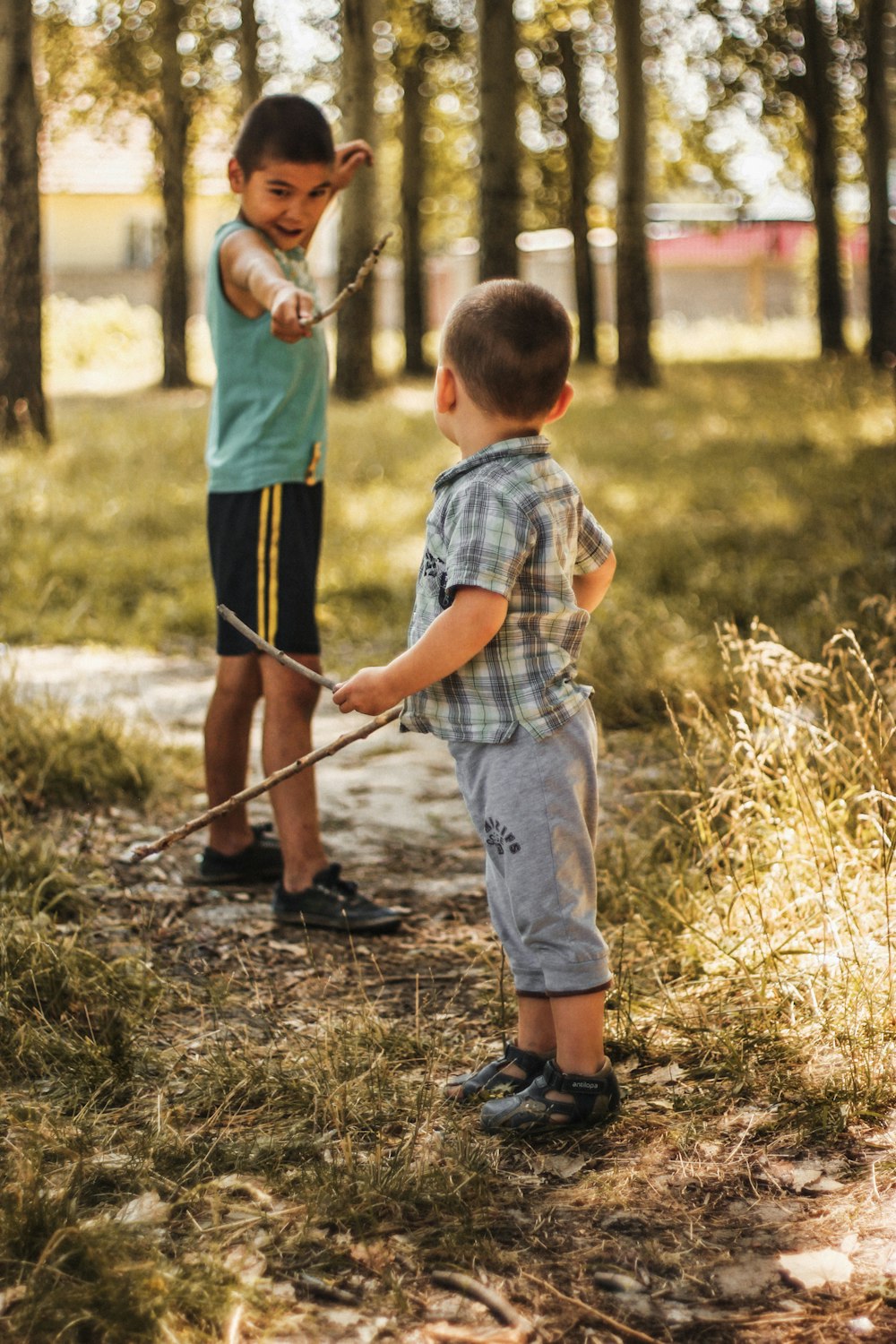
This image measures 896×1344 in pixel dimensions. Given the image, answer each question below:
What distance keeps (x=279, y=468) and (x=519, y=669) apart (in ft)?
4.44

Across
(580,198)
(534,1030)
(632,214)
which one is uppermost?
(580,198)

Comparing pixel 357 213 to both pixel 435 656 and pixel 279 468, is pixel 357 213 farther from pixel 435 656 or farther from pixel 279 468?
pixel 435 656

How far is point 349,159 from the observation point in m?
3.91

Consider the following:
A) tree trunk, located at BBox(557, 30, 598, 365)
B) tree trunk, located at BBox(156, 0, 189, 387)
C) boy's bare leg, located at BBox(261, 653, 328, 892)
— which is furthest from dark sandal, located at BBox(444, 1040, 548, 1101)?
tree trunk, located at BBox(557, 30, 598, 365)

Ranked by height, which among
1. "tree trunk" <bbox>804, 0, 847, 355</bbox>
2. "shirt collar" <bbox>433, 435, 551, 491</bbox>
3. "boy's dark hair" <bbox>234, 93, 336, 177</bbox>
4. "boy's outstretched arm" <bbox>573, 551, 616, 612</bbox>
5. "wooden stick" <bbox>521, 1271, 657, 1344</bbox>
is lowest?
"wooden stick" <bbox>521, 1271, 657, 1344</bbox>

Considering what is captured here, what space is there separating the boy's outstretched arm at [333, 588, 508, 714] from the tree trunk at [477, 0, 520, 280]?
915 cm

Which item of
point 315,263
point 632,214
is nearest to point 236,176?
point 632,214

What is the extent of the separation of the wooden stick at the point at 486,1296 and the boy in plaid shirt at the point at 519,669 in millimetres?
472

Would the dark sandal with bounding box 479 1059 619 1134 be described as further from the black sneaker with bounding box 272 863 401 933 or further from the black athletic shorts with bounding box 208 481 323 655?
the black athletic shorts with bounding box 208 481 323 655

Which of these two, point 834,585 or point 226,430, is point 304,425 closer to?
point 226,430

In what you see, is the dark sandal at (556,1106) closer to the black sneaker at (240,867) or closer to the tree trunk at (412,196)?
the black sneaker at (240,867)

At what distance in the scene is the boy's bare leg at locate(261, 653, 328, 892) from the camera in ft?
11.8

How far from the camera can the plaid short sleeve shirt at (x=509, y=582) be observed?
235 cm

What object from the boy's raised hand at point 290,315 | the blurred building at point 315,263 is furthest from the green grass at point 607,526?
the blurred building at point 315,263
